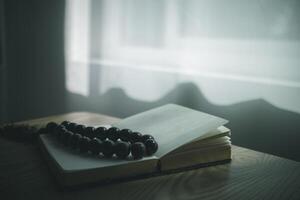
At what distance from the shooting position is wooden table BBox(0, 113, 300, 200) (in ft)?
1.66

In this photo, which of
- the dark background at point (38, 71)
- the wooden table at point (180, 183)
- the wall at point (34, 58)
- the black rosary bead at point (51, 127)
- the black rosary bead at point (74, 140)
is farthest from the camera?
the wall at point (34, 58)

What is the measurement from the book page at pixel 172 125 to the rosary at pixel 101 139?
3 centimetres

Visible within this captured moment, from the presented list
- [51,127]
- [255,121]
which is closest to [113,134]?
[51,127]

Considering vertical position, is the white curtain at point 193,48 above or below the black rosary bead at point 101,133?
above

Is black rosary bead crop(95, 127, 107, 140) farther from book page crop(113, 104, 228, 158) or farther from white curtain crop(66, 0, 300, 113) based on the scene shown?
white curtain crop(66, 0, 300, 113)

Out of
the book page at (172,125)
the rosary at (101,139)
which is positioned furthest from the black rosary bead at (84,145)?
the book page at (172,125)

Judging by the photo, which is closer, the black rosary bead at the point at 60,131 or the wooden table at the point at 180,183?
the wooden table at the point at 180,183

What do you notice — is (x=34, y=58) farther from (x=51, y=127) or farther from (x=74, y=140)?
(x=74, y=140)

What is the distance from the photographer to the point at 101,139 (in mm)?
657

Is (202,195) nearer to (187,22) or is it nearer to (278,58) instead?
(278,58)

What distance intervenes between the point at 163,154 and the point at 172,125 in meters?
0.12

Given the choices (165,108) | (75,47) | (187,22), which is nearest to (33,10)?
(75,47)

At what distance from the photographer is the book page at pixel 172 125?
615mm

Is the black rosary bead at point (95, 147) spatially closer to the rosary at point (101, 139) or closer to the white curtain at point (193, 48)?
the rosary at point (101, 139)
